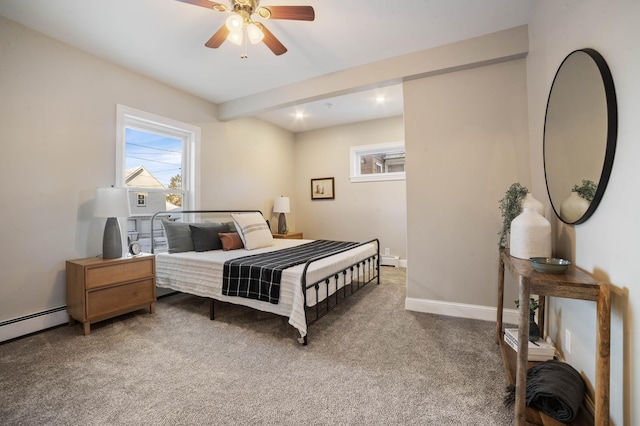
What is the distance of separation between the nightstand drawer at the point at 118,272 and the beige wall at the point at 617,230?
11.3ft

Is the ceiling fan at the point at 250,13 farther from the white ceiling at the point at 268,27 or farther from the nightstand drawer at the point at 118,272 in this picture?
the nightstand drawer at the point at 118,272

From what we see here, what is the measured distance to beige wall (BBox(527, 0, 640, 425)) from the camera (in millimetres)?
1070

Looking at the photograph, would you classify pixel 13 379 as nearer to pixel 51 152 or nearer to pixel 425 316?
pixel 51 152

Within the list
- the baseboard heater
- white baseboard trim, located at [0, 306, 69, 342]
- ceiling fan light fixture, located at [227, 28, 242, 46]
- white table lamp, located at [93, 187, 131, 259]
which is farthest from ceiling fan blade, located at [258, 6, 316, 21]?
the baseboard heater

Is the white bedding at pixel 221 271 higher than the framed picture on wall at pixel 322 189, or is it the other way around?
the framed picture on wall at pixel 322 189

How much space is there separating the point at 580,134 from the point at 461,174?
4.20ft

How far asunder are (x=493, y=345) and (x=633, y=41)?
202 centimetres

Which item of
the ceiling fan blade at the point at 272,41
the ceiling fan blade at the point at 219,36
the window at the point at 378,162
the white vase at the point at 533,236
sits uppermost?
the ceiling fan blade at the point at 219,36

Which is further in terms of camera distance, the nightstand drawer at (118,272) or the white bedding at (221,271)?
the nightstand drawer at (118,272)

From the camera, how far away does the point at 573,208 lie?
1545 millimetres

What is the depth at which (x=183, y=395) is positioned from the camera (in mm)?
1614

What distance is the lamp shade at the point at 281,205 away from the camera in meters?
5.13

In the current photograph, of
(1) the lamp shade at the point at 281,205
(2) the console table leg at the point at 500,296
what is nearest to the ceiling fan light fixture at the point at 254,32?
(2) the console table leg at the point at 500,296

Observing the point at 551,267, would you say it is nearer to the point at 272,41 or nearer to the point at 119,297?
the point at 272,41
